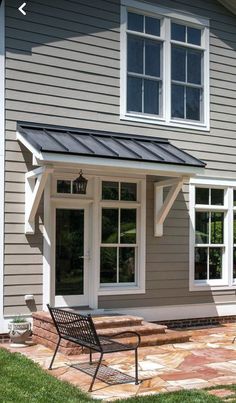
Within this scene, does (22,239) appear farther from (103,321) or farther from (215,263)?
(215,263)

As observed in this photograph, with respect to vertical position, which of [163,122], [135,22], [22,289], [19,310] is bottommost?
[19,310]

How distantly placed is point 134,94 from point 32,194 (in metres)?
2.81

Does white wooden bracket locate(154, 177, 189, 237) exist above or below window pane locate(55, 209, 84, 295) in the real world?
above

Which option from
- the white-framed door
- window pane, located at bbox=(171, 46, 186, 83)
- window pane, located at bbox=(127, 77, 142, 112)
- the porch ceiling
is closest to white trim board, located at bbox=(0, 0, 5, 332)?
the porch ceiling

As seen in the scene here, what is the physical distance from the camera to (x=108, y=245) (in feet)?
30.7

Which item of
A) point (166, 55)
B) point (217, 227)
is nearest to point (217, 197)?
point (217, 227)

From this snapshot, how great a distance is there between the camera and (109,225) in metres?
9.42

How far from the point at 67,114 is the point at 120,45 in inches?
64.6

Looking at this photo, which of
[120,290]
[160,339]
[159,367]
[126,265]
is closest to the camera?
[159,367]

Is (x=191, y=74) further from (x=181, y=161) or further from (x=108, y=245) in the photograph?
(x=108, y=245)

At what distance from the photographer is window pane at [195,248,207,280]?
10367 millimetres

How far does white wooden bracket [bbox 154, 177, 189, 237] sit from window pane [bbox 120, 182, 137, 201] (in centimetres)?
37

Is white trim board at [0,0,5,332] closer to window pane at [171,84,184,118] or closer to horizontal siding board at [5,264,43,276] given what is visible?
horizontal siding board at [5,264,43,276]

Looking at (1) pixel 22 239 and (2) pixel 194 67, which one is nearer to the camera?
(1) pixel 22 239
